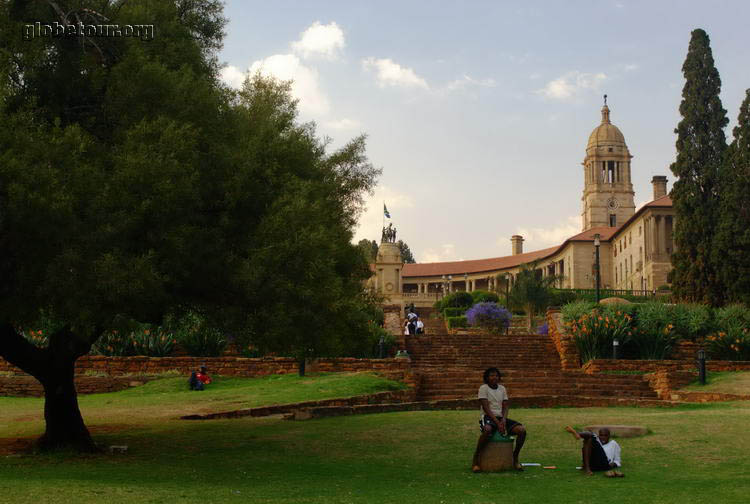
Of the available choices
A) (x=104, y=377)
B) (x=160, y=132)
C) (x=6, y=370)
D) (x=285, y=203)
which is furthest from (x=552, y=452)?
(x=6, y=370)

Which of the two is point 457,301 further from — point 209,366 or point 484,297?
point 209,366

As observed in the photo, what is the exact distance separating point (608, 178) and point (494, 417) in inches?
4641

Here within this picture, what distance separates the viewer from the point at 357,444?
543 inches

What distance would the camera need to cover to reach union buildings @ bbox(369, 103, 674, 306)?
7812 cm

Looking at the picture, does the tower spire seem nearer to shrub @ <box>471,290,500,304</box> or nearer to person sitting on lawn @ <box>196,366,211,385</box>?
shrub @ <box>471,290,500,304</box>

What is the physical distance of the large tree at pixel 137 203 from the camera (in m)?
10.7

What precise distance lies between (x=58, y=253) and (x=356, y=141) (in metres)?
18.4

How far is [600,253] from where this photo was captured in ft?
320

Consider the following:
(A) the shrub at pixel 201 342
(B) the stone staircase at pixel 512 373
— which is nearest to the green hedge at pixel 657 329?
(B) the stone staircase at pixel 512 373

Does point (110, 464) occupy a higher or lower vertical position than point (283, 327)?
lower

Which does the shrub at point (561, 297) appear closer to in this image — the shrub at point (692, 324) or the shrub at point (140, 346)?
the shrub at point (692, 324)

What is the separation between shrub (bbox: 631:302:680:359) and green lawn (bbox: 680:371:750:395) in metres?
2.49

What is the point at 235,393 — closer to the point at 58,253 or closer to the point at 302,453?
the point at 302,453

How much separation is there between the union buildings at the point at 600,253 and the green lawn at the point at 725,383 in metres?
14.5
